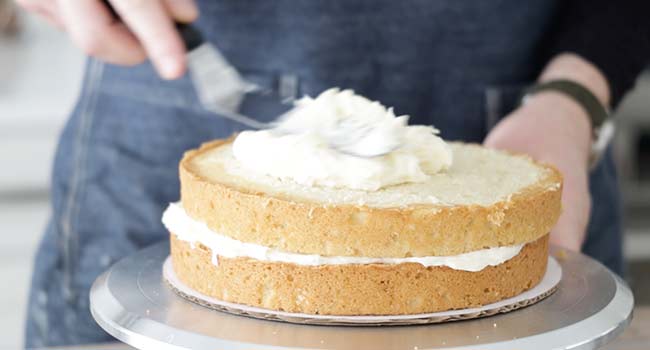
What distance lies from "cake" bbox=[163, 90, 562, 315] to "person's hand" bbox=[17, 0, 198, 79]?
20cm

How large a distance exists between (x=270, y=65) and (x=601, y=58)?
0.45 metres

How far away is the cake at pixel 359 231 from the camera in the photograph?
2.67 ft

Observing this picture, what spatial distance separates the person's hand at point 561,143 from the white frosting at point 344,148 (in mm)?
246

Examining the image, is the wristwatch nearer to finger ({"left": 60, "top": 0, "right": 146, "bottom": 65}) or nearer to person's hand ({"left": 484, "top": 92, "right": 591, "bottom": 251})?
person's hand ({"left": 484, "top": 92, "right": 591, "bottom": 251})

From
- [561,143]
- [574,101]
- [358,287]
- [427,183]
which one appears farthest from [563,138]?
[358,287]

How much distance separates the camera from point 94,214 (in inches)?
57.0

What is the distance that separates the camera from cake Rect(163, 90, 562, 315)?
0.81m

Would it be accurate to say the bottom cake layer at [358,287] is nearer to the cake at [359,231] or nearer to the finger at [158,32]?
the cake at [359,231]

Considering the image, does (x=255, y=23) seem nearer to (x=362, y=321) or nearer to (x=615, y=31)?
(x=615, y=31)

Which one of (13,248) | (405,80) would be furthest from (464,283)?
(13,248)

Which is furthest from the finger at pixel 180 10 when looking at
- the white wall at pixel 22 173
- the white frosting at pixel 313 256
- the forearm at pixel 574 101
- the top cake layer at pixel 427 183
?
the white wall at pixel 22 173

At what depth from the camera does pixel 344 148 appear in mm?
890

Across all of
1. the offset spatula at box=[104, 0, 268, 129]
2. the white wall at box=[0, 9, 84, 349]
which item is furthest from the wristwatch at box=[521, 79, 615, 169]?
the white wall at box=[0, 9, 84, 349]

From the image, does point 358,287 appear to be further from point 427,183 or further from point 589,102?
point 589,102
